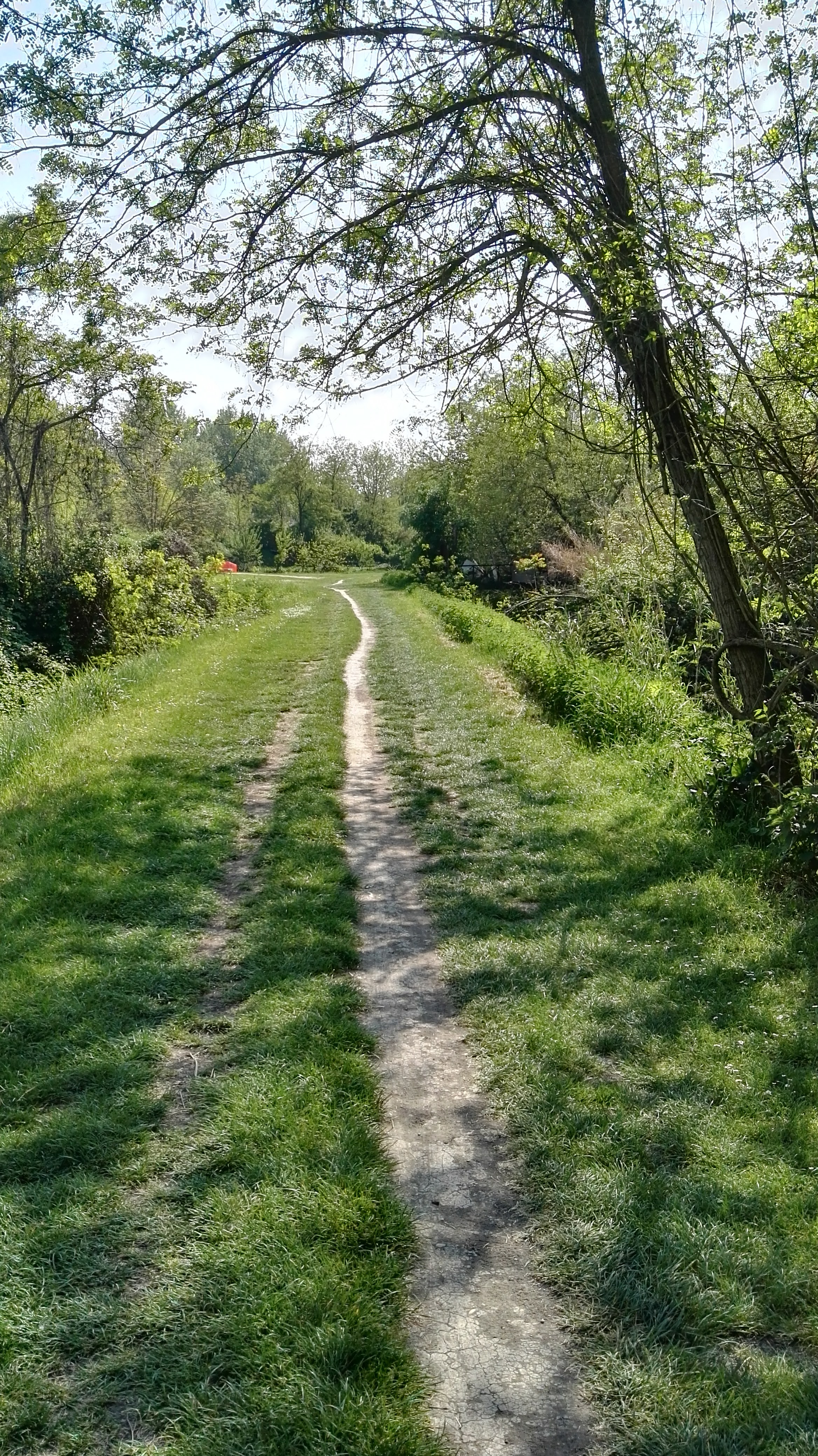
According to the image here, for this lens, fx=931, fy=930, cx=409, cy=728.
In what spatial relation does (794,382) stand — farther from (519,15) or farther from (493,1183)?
(493,1183)

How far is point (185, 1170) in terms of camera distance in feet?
11.6

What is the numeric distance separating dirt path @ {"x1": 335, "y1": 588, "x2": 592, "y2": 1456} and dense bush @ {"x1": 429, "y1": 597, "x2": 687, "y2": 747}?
4893 millimetres

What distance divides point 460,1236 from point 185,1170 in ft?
3.49

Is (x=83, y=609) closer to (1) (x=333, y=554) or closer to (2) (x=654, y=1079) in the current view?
(2) (x=654, y=1079)

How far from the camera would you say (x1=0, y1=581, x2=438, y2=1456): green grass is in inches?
101

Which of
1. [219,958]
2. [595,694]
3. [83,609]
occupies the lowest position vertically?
[219,958]

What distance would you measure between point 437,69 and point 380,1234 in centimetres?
824

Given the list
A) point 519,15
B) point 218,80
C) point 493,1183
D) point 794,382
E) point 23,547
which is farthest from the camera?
point 23,547

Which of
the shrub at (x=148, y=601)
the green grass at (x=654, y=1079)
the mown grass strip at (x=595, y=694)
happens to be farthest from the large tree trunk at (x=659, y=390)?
the shrub at (x=148, y=601)

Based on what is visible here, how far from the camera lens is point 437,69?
7.48m

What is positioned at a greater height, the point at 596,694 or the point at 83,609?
the point at 83,609

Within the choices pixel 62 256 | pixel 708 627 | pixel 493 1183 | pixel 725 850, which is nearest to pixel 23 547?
pixel 62 256

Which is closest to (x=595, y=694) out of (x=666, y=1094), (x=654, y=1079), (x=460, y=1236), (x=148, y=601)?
(x=654, y=1079)

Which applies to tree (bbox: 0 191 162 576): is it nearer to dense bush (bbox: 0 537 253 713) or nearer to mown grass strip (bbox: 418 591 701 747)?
dense bush (bbox: 0 537 253 713)
